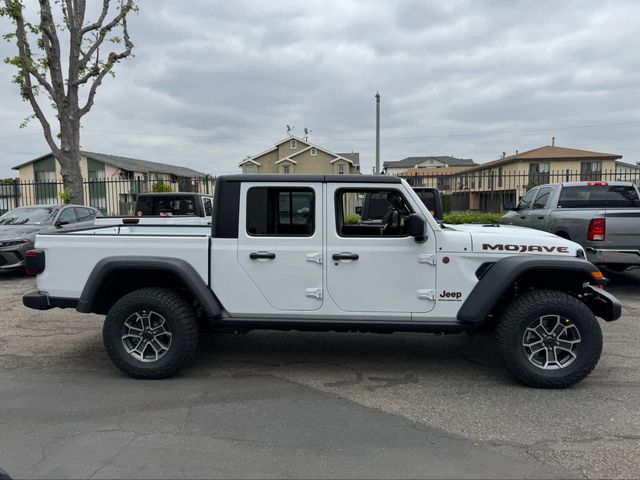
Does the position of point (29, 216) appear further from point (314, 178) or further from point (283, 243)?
point (314, 178)

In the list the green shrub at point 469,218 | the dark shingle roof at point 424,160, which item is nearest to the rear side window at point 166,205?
the green shrub at point 469,218

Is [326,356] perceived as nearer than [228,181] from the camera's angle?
No

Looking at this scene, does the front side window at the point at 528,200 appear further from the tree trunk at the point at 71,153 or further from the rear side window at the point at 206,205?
the tree trunk at the point at 71,153

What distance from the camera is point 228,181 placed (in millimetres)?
4355

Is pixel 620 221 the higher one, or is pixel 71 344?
pixel 620 221

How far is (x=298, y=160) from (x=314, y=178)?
49.2m

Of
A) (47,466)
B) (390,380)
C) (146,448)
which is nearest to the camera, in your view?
(47,466)

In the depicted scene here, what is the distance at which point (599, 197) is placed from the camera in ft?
27.8

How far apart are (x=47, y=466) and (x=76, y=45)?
1594 cm

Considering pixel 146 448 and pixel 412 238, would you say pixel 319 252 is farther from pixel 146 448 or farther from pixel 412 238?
pixel 146 448

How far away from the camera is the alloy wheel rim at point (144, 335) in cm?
432

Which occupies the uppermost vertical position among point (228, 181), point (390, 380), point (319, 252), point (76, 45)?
point (76, 45)

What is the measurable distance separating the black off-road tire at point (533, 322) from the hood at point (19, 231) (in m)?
9.52

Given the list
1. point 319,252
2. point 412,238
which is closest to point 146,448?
point 319,252
